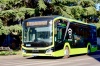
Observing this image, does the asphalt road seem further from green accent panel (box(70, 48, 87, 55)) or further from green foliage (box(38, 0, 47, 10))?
green foliage (box(38, 0, 47, 10))

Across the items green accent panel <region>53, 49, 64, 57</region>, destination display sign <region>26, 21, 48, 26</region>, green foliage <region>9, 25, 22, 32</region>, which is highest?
destination display sign <region>26, 21, 48, 26</region>

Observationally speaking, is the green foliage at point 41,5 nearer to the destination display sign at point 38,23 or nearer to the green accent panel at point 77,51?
the green accent panel at point 77,51

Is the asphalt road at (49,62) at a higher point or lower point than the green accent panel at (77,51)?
higher

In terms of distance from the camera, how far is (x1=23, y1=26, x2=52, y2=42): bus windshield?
20.7m

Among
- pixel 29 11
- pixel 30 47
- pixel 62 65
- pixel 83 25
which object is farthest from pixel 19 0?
pixel 62 65

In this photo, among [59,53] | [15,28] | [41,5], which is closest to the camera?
[59,53]

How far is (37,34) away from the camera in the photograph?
21172 mm

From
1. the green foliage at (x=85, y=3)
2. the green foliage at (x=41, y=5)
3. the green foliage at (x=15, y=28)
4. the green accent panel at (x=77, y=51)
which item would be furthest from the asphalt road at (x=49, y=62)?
the green foliage at (x=85, y=3)

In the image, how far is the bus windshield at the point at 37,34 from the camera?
68.0 feet

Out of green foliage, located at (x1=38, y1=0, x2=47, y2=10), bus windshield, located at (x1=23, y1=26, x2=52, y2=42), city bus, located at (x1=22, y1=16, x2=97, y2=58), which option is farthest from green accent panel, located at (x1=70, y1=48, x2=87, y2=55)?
green foliage, located at (x1=38, y1=0, x2=47, y2=10)

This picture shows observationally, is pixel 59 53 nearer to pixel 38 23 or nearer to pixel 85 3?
pixel 38 23

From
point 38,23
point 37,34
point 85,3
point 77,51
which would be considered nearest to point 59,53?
point 37,34

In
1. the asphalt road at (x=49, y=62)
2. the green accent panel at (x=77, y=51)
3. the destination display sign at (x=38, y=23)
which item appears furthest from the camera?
the green accent panel at (x=77, y=51)

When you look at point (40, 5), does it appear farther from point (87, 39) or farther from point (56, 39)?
point (56, 39)
